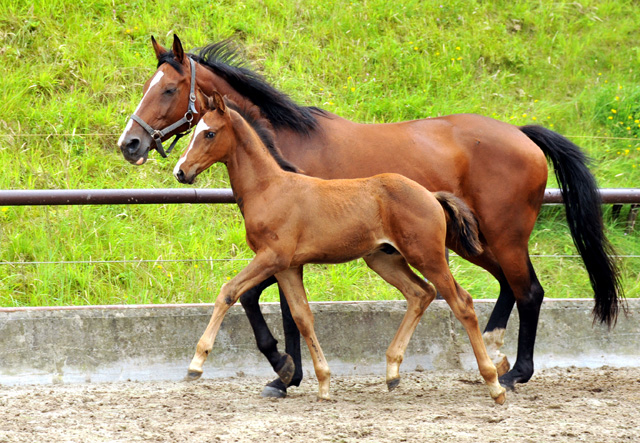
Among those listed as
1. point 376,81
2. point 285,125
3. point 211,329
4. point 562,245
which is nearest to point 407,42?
point 376,81

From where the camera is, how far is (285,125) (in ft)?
15.1

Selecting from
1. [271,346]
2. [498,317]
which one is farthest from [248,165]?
[498,317]

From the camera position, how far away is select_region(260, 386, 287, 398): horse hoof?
436cm

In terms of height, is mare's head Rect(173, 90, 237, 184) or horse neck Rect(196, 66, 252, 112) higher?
horse neck Rect(196, 66, 252, 112)

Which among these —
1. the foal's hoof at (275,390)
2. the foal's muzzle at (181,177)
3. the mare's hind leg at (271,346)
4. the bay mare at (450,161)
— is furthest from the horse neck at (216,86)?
the foal's hoof at (275,390)

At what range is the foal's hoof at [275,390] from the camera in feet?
14.3

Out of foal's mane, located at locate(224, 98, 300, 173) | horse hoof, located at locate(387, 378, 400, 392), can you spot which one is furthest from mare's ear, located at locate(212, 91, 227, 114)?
horse hoof, located at locate(387, 378, 400, 392)

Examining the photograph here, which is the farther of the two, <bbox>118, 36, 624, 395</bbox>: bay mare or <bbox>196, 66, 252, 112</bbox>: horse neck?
<bbox>196, 66, 252, 112</bbox>: horse neck

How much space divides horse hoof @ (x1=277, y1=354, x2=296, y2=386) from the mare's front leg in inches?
26.2

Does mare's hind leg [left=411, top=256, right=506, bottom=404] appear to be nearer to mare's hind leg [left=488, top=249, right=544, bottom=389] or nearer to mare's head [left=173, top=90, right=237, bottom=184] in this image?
mare's hind leg [left=488, top=249, right=544, bottom=389]

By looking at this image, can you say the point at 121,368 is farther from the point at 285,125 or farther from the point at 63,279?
the point at 285,125

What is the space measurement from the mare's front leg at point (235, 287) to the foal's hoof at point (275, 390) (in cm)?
71

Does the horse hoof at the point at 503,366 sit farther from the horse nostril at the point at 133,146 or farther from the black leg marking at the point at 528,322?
the horse nostril at the point at 133,146

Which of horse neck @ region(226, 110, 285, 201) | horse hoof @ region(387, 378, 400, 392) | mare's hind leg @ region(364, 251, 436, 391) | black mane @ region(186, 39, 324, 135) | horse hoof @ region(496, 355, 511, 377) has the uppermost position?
black mane @ region(186, 39, 324, 135)
